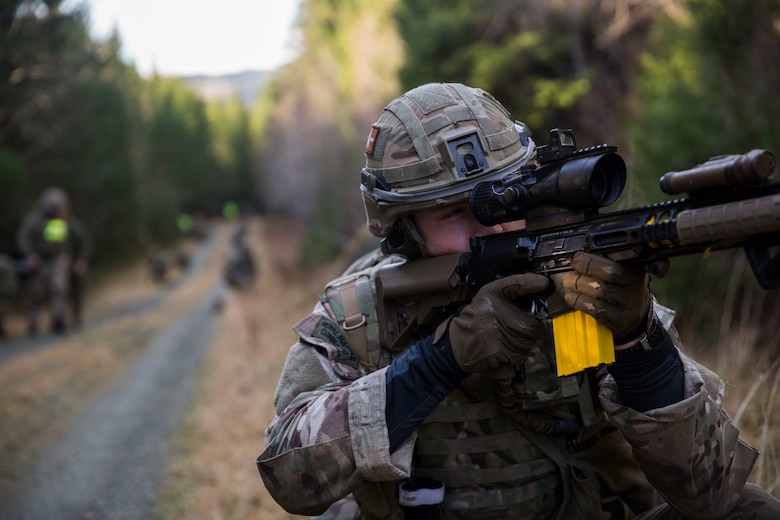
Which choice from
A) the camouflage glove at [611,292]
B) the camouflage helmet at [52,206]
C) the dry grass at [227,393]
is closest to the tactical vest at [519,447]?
the camouflage glove at [611,292]

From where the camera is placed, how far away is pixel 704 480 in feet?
7.32

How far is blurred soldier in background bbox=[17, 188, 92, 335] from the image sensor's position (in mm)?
12945

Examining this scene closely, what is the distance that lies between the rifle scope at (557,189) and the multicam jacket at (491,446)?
0.59m

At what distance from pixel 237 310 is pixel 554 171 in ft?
36.0

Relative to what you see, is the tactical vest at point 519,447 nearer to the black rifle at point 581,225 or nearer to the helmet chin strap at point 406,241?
the black rifle at point 581,225

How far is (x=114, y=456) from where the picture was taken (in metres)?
6.59

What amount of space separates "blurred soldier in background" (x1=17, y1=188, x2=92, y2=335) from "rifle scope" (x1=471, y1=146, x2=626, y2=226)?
12.1 metres

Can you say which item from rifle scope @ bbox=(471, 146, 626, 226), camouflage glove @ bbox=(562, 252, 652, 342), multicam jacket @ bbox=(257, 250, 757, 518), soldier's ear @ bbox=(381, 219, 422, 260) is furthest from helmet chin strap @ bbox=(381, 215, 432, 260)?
camouflage glove @ bbox=(562, 252, 652, 342)

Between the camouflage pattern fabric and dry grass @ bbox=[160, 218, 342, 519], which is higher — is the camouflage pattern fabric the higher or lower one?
the higher one

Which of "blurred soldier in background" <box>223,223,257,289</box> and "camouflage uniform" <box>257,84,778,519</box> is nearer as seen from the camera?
"camouflage uniform" <box>257,84,778,519</box>

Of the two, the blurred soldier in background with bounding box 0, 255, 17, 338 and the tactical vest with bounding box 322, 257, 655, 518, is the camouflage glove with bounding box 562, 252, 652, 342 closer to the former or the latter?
the tactical vest with bounding box 322, 257, 655, 518

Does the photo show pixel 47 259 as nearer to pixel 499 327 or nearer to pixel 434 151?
pixel 434 151

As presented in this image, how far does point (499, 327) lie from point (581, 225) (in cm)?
39

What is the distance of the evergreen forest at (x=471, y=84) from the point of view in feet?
19.0
